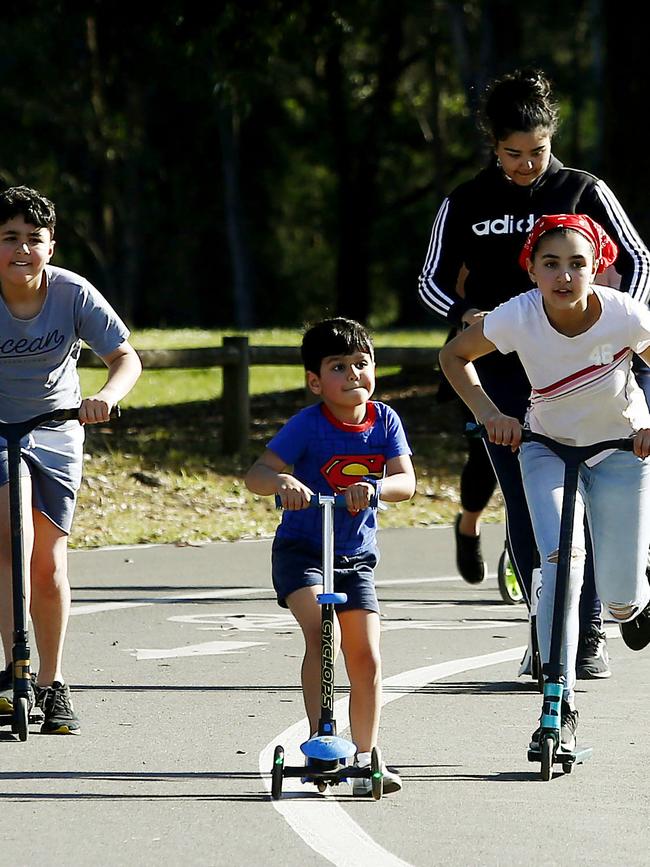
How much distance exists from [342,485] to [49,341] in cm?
143

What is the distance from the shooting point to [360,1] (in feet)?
69.9

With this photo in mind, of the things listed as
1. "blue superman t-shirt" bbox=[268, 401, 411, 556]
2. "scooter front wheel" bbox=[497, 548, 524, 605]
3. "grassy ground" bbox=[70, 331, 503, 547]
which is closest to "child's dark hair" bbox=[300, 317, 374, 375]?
"blue superman t-shirt" bbox=[268, 401, 411, 556]

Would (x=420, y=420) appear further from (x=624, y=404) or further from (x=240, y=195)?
(x=240, y=195)

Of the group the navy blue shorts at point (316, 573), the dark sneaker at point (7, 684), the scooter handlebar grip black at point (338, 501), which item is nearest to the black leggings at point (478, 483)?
the dark sneaker at point (7, 684)

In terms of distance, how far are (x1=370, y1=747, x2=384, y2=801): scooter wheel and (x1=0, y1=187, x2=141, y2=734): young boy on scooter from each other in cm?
149

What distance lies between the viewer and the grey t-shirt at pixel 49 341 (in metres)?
6.54

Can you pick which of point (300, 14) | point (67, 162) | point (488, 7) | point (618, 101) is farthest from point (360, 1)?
point (67, 162)

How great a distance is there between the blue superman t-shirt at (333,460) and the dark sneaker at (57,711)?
1.26 metres

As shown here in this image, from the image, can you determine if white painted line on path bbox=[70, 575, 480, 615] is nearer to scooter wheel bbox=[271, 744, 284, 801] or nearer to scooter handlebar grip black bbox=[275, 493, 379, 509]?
scooter wheel bbox=[271, 744, 284, 801]

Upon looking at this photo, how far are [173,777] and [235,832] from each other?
76cm

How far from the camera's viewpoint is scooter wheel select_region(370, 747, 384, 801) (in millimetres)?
5379

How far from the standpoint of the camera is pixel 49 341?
658 cm

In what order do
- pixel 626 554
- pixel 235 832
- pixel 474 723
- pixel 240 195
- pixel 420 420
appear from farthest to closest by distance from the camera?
pixel 240 195 → pixel 420 420 → pixel 474 723 → pixel 626 554 → pixel 235 832

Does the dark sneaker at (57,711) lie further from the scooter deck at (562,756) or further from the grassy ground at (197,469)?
the grassy ground at (197,469)
